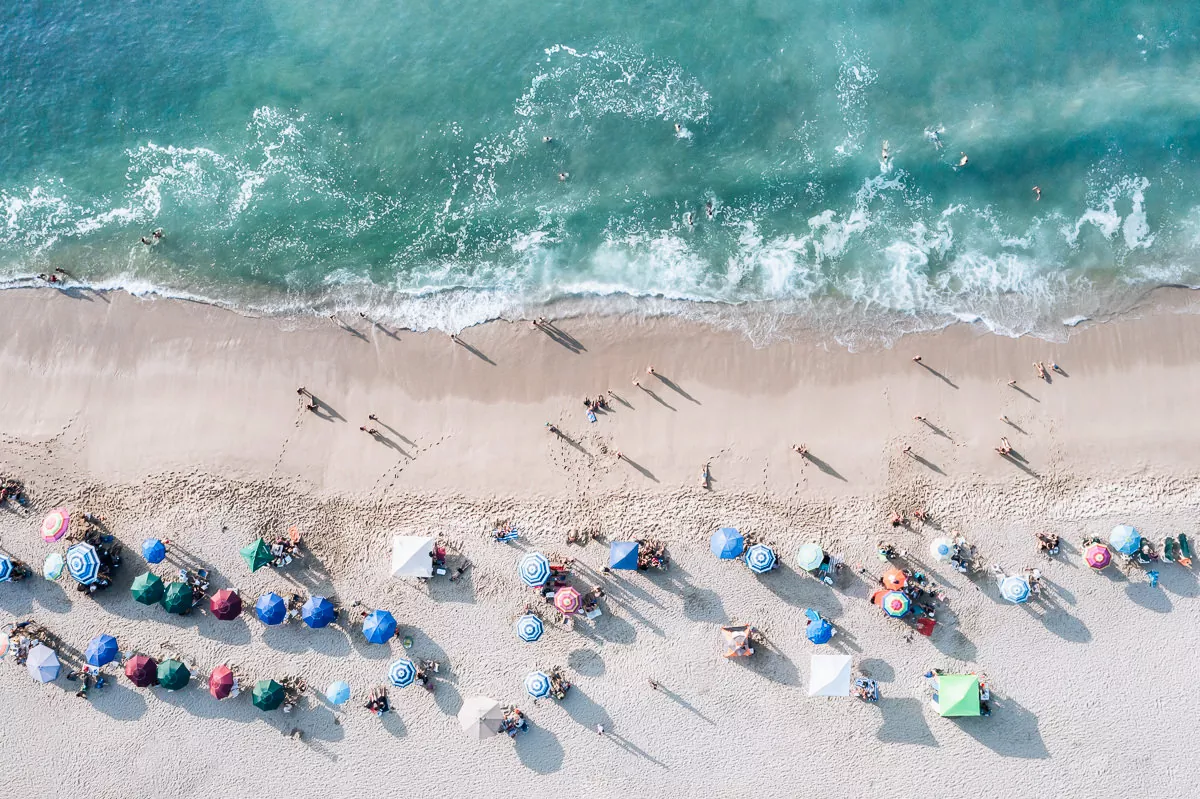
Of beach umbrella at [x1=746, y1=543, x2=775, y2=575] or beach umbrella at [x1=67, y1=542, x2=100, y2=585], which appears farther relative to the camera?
beach umbrella at [x1=746, y1=543, x2=775, y2=575]

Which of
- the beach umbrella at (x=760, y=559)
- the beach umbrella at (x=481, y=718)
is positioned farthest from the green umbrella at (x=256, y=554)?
the beach umbrella at (x=760, y=559)

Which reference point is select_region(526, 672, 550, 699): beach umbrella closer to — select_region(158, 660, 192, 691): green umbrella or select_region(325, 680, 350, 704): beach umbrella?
select_region(325, 680, 350, 704): beach umbrella

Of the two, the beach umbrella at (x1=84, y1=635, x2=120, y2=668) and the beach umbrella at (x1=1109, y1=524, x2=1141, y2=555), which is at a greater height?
the beach umbrella at (x1=1109, y1=524, x2=1141, y2=555)

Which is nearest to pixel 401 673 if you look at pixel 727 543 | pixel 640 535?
pixel 640 535

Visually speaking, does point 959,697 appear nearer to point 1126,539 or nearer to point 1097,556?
point 1097,556

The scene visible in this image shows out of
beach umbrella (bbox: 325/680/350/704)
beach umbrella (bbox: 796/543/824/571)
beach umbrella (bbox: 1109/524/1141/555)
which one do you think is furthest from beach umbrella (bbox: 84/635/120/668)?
beach umbrella (bbox: 1109/524/1141/555)

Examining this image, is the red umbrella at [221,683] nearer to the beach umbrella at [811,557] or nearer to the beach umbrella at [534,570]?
the beach umbrella at [534,570]

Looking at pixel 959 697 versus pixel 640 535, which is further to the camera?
pixel 640 535
